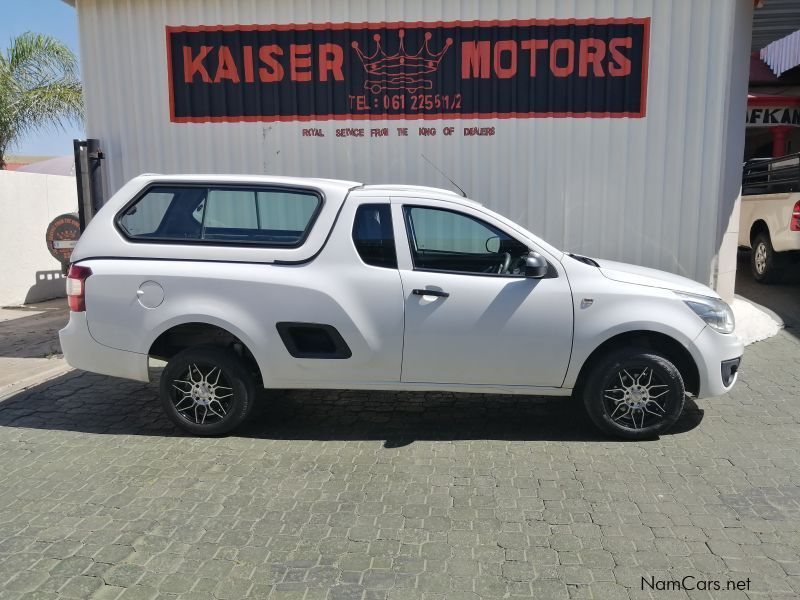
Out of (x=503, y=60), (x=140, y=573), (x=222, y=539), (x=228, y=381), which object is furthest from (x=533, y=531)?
(x=503, y=60)

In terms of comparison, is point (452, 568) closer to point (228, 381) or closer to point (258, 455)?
point (258, 455)

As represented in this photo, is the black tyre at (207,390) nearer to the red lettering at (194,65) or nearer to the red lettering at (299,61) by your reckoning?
the red lettering at (299,61)

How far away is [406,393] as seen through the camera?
6.35 meters

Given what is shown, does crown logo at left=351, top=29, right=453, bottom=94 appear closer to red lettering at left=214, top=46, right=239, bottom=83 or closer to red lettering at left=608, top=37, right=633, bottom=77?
red lettering at left=214, top=46, right=239, bottom=83

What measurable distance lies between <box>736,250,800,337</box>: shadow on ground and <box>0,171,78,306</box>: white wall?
36.2 ft

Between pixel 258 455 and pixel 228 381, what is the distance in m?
0.62

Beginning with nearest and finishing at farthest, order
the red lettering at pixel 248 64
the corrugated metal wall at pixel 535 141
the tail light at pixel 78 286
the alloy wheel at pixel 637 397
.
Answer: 1. the alloy wheel at pixel 637 397
2. the tail light at pixel 78 286
3. the corrugated metal wall at pixel 535 141
4. the red lettering at pixel 248 64

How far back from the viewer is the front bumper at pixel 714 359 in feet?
16.2

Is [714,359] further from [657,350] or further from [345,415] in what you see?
[345,415]

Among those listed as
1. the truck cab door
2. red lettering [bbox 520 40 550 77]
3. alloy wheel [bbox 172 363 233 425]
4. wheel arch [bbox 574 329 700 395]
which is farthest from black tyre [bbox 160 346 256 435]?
red lettering [bbox 520 40 550 77]

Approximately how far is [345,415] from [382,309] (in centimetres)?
124

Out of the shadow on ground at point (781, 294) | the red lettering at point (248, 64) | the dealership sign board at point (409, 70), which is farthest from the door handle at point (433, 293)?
the shadow on ground at point (781, 294)

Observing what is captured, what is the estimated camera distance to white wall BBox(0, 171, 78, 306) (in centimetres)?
1068

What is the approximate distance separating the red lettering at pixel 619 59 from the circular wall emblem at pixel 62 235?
8.12m
